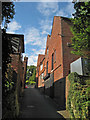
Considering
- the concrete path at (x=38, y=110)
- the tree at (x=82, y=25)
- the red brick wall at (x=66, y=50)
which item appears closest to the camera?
the tree at (x=82, y=25)

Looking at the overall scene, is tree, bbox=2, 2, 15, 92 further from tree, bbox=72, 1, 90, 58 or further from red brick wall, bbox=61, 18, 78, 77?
red brick wall, bbox=61, 18, 78, 77

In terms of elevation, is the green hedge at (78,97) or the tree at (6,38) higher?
the tree at (6,38)

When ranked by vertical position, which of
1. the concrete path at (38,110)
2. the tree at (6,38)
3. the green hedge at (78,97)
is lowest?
the concrete path at (38,110)

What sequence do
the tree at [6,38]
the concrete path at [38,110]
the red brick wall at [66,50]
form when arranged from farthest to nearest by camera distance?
the red brick wall at [66,50], the concrete path at [38,110], the tree at [6,38]

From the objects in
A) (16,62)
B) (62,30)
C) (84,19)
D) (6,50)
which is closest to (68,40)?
(62,30)

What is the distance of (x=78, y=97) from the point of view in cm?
755

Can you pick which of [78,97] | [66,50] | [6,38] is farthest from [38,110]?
[6,38]

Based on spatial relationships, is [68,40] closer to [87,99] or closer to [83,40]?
[83,40]

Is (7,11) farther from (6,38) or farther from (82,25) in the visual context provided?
(82,25)

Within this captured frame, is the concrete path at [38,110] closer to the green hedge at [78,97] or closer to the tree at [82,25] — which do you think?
the green hedge at [78,97]

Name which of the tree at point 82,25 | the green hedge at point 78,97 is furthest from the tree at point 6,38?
the green hedge at point 78,97

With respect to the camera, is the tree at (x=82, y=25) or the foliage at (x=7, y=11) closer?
the foliage at (x=7, y=11)

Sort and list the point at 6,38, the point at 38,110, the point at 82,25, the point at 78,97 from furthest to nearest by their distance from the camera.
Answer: the point at 38,110 < the point at 78,97 < the point at 82,25 < the point at 6,38

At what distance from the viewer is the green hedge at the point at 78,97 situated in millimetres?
7102
